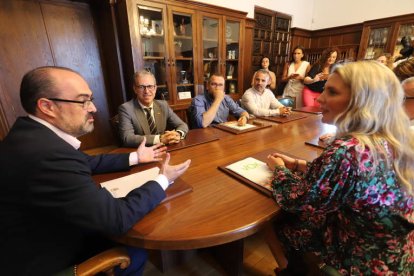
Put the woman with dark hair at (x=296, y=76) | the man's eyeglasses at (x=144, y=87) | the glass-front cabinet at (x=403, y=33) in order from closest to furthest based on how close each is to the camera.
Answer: the man's eyeglasses at (x=144, y=87) < the woman with dark hair at (x=296, y=76) < the glass-front cabinet at (x=403, y=33)

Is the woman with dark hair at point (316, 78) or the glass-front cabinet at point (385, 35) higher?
the glass-front cabinet at point (385, 35)

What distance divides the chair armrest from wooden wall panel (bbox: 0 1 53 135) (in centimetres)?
276

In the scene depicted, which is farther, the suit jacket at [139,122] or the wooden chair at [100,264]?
the suit jacket at [139,122]

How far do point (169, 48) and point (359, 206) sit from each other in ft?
9.21

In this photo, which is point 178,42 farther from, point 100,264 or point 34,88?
point 100,264

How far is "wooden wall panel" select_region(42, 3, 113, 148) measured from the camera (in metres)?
2.69

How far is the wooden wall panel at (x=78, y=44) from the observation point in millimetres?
2691

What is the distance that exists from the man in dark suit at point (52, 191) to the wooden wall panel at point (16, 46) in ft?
8.24

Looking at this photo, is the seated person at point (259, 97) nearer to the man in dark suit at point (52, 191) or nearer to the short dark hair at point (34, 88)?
the man in dark suit at point (52, 191)

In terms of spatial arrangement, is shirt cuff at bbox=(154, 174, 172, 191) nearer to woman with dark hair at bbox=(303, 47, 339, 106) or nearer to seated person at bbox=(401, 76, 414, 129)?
seated person at bbox=(401, 76, 414, 129)

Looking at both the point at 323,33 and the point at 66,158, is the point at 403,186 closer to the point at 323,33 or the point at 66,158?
the point at 66,158

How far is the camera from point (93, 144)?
3.27 meters

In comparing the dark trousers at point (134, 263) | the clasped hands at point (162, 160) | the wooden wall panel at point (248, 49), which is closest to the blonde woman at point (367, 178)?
the clasped hands at point (162, 160)

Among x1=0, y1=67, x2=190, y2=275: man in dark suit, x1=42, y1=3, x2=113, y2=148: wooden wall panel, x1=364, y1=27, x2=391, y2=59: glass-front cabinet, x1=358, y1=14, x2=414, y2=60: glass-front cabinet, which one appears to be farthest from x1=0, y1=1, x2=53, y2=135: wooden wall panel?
x1=364, y1=27, x2=391, y2=59: glass-front cabinet
